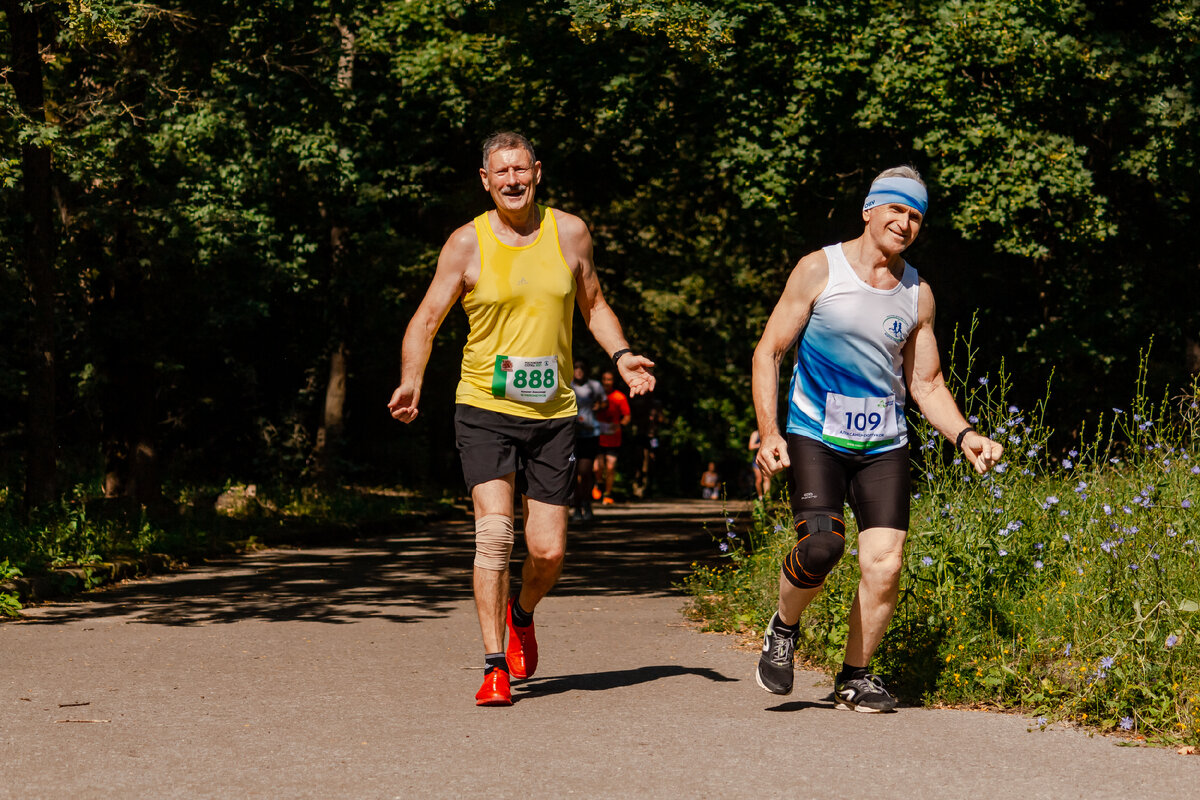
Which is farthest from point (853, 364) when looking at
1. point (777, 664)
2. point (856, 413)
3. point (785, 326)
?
point (777, 664)

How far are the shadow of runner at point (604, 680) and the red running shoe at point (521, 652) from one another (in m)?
0.07

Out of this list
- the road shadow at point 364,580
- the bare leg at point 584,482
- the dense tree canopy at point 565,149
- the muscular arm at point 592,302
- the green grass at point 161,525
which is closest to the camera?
the muscular arm at point 592,302

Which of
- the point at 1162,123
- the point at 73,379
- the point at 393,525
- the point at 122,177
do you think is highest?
the point at 1162,123

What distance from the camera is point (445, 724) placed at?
598cm

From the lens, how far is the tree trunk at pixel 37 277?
12266 millimetres

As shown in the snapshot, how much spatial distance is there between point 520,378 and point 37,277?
721cm

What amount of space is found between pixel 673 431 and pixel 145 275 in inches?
827

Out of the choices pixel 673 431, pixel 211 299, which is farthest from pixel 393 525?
pixel 673 431

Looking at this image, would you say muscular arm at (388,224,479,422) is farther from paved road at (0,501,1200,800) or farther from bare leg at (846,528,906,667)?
bare leg at (846,528,906,667)

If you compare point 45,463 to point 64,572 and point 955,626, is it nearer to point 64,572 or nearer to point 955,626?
point 64,572

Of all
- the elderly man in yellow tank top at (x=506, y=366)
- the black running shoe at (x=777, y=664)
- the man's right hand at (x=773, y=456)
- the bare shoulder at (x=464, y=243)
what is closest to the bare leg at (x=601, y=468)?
the elderly man in yellow tank top at (x=506, y=366)

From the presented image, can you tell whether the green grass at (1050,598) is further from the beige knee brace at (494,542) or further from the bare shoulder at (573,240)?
the bare shoulder at (573,240)

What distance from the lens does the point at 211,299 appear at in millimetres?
18188

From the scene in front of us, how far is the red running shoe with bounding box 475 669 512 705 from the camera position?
Result: 20.7ft
